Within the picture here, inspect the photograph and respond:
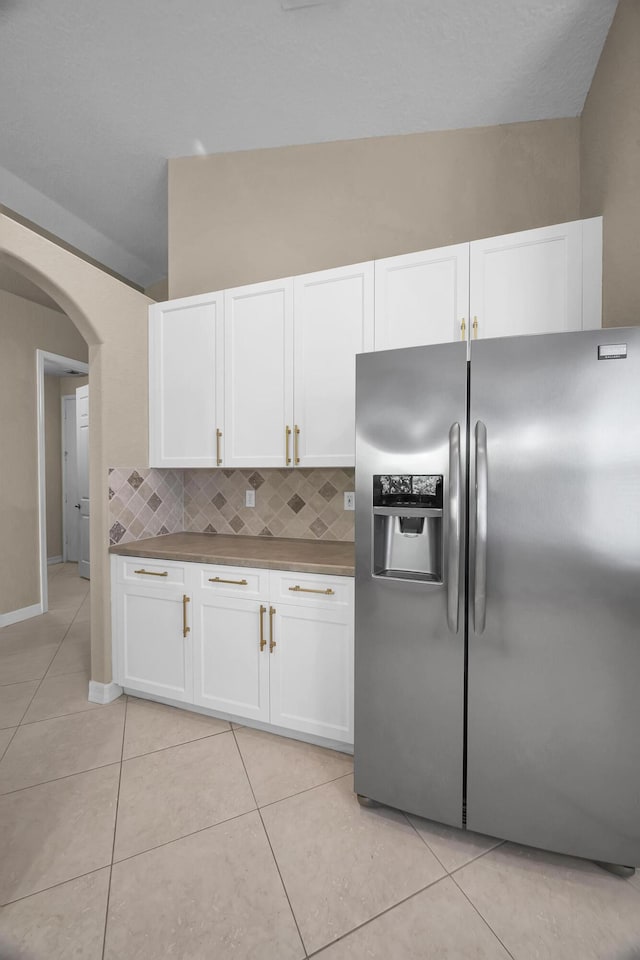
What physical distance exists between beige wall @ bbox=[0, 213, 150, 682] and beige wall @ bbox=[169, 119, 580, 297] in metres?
0.54

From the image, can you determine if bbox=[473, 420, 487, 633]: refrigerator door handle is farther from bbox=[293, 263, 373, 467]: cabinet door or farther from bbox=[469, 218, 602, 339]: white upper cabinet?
bbox=[293, 263, 373, 467]: cabinet door

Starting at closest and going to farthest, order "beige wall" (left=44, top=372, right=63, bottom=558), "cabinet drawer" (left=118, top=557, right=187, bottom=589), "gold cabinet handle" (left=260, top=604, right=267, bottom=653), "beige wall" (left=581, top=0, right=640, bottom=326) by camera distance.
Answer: "beige wall" (left=581, top=0, right=640, bottom=326) → "gold cabinet handle" (left=260, top=604, right=267, bottom=653) → "cabinet drawer" (left=118, top=557, right=187, bottom=589) → "beige wall" (left=44, top=372, right=63, bottom=558)

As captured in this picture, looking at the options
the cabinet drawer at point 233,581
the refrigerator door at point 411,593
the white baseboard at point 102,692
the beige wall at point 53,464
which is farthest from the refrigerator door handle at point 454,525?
the beige wall at point 53,464

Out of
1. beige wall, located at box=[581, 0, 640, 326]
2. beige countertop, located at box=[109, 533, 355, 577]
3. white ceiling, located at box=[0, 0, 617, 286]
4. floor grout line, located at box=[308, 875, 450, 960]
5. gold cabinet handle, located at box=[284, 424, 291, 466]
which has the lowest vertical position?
floor grout line, located at box=[308, 875, 450, 960]

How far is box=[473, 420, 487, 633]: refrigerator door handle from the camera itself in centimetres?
145

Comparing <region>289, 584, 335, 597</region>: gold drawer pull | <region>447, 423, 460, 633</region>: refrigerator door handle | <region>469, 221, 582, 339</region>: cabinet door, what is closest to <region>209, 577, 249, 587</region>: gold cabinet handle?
<region>289, 584, 335, 597</region>: gold drawer pull

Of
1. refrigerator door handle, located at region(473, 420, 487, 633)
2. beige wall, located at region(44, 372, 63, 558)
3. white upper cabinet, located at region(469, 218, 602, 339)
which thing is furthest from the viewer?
beige wall, located at region(44, 372, 63, 558)

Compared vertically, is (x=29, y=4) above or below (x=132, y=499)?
above

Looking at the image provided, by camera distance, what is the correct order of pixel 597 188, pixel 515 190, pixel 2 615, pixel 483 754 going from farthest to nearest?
1. pixel 2 615
2. pixel 515 190
3. pixel 597 188
4. pixel 483 754

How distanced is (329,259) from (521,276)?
3.78ft

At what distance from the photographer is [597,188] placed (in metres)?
1.90

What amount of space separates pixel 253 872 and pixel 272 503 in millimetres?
1799

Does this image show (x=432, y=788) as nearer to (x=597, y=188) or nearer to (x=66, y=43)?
(x=597, y=188)

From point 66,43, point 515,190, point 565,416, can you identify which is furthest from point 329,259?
point 565,416
